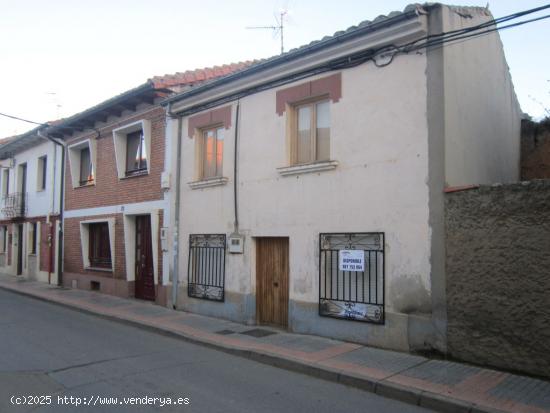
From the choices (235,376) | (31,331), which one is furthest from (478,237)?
(31,331)

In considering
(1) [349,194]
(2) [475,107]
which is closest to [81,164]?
(1) [349,194]

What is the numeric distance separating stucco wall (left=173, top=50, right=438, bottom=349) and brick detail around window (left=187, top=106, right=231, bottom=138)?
224mm

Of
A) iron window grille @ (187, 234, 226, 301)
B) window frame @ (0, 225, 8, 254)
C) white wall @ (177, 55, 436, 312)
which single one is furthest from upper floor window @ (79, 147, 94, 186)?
window frame @ (0, 225, 8, 254)

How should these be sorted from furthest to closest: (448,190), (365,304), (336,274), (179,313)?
(179,313)
(336,274)
(365,304)
(448,190)

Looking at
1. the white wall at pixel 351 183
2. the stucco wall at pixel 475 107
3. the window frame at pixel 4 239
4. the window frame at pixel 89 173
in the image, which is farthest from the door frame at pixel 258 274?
the window frame at pixel 4 239

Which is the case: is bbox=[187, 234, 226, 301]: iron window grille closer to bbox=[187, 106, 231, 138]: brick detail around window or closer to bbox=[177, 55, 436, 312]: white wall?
bbox=[177, 55, 436, 312]: white wall

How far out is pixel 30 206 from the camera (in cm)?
1930

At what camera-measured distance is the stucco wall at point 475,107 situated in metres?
7.14

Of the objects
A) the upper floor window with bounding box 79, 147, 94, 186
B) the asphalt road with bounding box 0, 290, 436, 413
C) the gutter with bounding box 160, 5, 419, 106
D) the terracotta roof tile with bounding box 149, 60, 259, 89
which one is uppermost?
the terracotta roof tile with bounding box 149, 60, 259, 89

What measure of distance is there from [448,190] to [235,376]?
148 inches

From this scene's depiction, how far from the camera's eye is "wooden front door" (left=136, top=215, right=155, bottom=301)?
12.8 m

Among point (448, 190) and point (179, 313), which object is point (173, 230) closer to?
point (179, 313)

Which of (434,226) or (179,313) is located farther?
(179,313)

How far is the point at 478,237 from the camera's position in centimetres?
639
